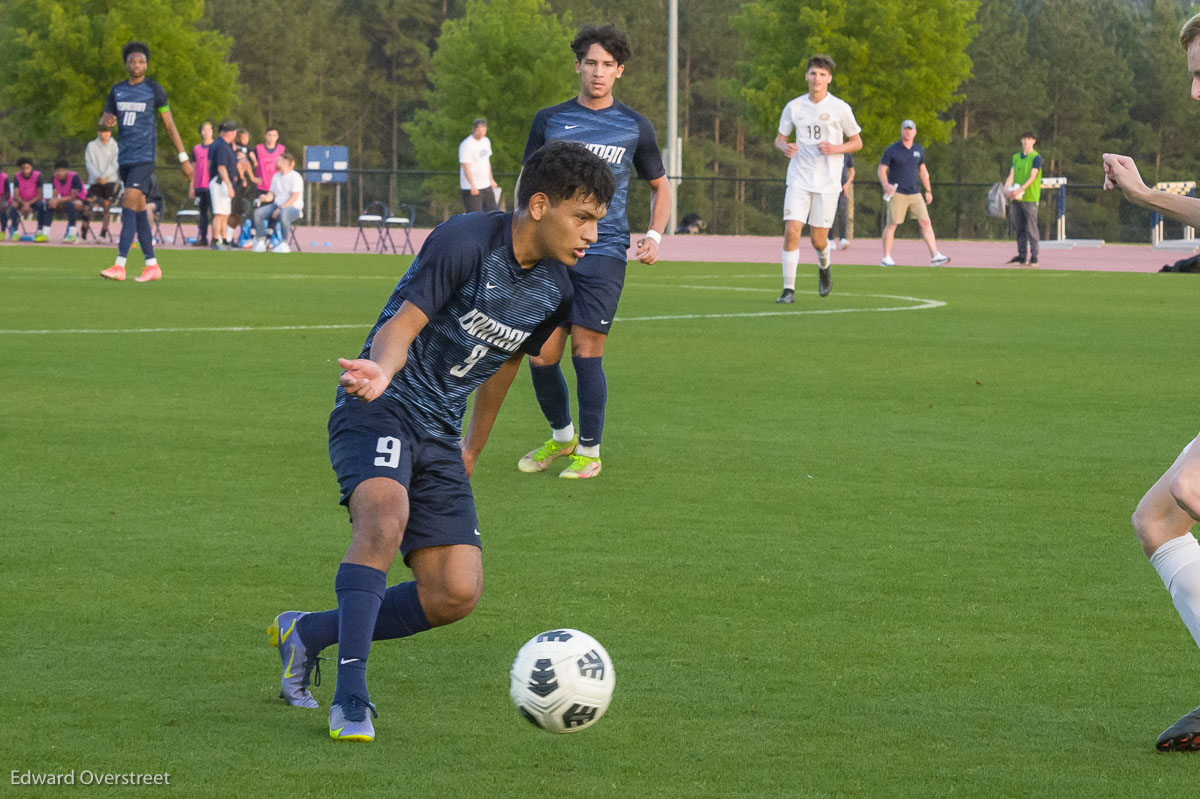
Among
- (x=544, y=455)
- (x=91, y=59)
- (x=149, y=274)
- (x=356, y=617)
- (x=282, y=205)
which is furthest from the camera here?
(x=91, y=59)

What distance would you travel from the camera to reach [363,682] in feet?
14.4

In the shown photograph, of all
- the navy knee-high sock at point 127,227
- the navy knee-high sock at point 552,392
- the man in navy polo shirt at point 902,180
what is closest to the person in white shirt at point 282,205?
the man in navy polo shirt at point 902,180

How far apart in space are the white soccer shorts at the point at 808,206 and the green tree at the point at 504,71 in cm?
4135

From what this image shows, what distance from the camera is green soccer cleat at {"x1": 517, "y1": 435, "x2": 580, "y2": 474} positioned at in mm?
8477

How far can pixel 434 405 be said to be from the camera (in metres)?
4.71

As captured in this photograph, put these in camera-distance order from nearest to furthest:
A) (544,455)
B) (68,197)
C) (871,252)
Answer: (544,455)
(68,197)
(871,252)

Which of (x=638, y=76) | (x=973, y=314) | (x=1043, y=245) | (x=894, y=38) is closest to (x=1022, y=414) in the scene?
(x=973, y=314)

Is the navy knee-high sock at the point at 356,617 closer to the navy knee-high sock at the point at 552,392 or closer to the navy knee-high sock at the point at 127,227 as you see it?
the navy knee-high sock at the point at 552,392

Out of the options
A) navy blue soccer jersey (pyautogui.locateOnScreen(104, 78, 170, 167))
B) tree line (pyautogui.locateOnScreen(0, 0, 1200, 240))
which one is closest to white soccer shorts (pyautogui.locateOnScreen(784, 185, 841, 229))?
navy blue soccer jersey (pyautogui.locateOnScreen(104, 78, 170, 167))

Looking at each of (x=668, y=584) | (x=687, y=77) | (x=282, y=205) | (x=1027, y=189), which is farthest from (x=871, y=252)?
(x=687, y=77)

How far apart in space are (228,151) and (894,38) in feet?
87.4

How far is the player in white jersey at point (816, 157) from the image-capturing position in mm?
18719

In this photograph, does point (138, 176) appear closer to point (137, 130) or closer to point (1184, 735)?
point (137, 130)

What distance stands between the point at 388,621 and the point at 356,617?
33 cm
